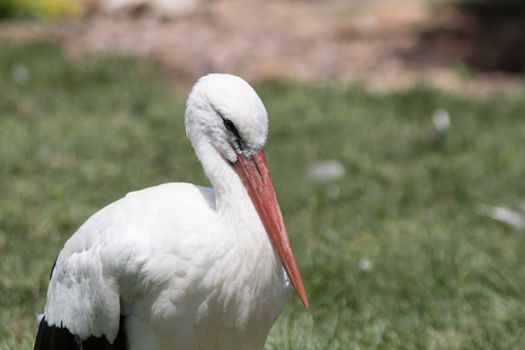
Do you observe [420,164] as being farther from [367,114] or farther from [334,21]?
[334,21]

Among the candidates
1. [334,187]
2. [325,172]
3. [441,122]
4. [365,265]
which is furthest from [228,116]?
[441,122]

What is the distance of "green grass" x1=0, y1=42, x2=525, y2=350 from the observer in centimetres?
435

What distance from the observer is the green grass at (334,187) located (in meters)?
4.35

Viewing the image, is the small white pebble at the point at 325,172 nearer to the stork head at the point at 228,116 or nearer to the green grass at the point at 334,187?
the green grass at the point at 334,187

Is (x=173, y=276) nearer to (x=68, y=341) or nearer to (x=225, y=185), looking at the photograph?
(x=225, y=185)

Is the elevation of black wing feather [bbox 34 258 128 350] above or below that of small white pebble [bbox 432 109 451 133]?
above

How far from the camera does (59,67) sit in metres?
7.73

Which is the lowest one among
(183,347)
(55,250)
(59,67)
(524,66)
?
(524,66)

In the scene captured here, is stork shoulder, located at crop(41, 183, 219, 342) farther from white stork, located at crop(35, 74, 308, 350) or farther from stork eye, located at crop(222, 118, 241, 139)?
stork eye, located at crop(222, 118, 241, 139)

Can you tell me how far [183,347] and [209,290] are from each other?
202 mm

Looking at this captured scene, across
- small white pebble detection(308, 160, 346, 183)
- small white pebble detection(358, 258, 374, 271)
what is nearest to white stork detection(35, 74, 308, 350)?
small white pebble detection(358, 258, 374, 271)

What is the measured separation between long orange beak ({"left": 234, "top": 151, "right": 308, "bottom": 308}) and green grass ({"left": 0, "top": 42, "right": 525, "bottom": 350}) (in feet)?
2.92

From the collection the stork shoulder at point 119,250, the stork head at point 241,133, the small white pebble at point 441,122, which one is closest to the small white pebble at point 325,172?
the small white pebble at point 441,122

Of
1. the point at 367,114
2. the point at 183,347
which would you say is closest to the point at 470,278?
the point at 183,347
